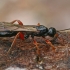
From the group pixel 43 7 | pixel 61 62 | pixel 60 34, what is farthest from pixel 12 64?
pixel 43 7

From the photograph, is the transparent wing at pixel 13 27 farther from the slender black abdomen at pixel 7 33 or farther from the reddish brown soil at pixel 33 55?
the reddish brown soil at pixel 33 55

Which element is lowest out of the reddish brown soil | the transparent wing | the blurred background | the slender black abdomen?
the reddish brown soil

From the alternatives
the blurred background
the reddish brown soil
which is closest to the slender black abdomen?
the reddish brown soil

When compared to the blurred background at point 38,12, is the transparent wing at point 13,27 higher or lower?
lower

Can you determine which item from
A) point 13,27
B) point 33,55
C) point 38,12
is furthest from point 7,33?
point 38,12

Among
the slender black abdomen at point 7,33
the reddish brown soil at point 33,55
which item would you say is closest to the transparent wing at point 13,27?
the slender black abdomen at point 7,33

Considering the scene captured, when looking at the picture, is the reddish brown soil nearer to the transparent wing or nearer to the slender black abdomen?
the slender black abdomen

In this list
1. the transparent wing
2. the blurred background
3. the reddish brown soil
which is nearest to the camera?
the reddish brown soil

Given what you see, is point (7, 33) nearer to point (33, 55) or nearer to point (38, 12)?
point (33, 55)
